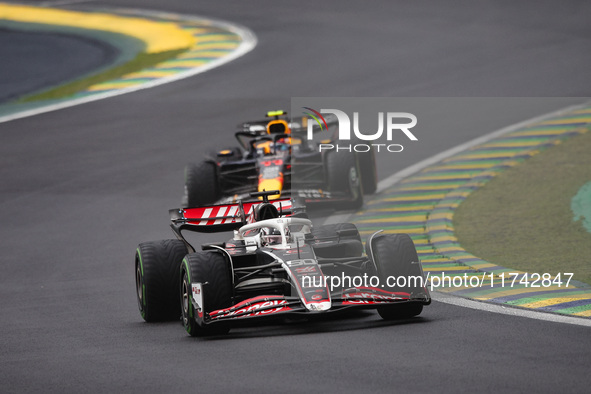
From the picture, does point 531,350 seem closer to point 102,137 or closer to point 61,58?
point 102,137

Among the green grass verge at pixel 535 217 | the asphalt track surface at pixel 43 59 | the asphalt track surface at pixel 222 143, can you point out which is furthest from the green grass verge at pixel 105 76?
the green grass verge at pixel 535 217

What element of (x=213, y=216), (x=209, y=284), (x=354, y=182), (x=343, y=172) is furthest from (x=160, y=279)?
(x=354, y=182)

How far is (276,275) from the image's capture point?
10945 mm

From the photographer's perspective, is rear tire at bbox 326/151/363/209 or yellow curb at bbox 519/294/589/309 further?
rear tire at bbox 326/151/363/209

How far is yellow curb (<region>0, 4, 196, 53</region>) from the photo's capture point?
32.1 m

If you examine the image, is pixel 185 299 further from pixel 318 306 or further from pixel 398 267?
pixel 398 267

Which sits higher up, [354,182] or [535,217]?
[354,182]

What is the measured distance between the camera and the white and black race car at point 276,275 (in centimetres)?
1044

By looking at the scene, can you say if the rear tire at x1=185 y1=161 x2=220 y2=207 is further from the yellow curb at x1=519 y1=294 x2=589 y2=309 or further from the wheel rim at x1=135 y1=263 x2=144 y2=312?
the yellow curb at x1=519 y1=294 x2=589 y2=309

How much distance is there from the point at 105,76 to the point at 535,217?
15.5 metres

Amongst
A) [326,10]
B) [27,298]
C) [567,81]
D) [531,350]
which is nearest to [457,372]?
[531,350]

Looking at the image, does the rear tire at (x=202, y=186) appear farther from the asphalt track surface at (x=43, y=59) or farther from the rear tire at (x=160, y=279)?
the asphalt track surface at (x=43, y=59)

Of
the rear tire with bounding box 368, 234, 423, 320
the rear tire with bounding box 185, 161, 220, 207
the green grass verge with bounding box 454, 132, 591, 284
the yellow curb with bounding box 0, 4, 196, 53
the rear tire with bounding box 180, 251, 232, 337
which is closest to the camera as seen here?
the rear tire with bounding box 180, 251, 232, 337

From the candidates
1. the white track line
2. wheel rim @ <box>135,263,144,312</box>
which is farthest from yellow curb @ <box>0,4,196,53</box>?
wheel rim @ <box>135,263,144,312</box>
